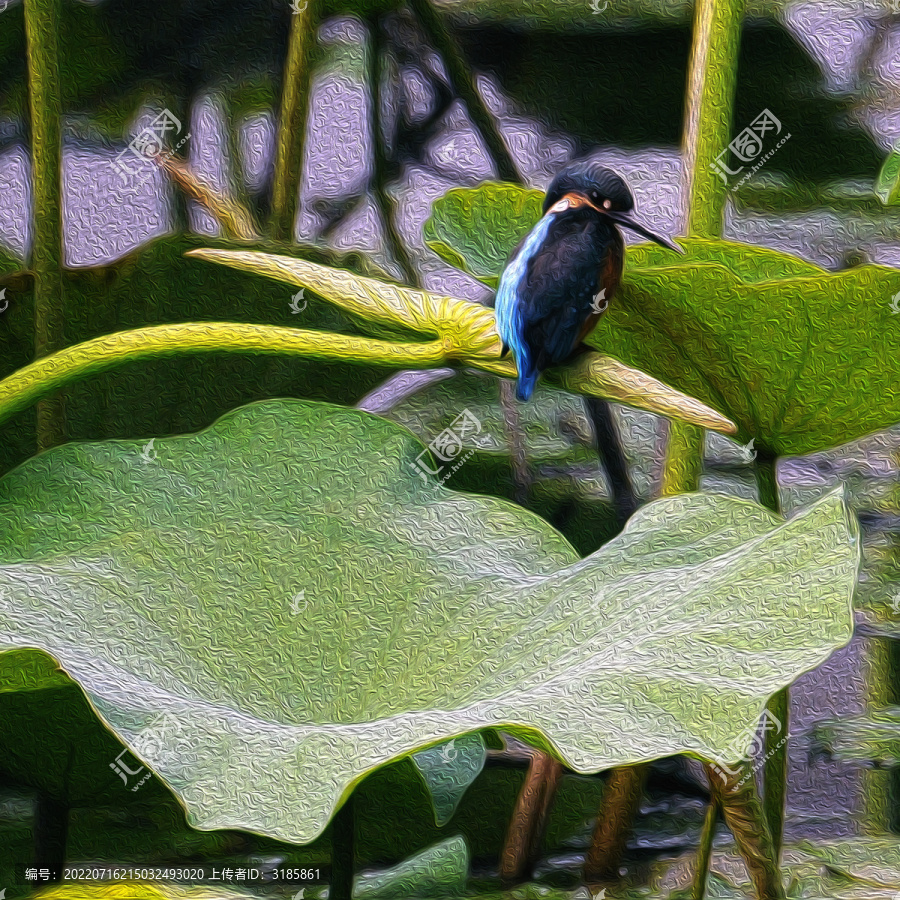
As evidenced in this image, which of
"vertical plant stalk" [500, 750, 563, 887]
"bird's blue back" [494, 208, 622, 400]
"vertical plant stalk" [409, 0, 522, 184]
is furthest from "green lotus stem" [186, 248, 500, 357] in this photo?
"vertical plant stalk" [500, 750, 563, 887]

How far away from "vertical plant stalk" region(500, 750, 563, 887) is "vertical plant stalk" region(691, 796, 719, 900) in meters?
0.08

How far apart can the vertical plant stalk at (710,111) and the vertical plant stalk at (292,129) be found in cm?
23

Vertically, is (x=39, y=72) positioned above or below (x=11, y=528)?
above

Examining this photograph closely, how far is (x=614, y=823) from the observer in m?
0.49

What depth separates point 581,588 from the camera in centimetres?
44

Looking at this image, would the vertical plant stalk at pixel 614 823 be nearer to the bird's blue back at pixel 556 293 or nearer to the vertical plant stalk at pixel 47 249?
the bird's blue back at pixel 556 293

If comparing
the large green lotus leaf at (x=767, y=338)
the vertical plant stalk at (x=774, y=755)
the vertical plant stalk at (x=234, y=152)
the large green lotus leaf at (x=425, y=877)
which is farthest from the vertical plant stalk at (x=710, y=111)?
the large green lotus leaf at (x=425, y=877)

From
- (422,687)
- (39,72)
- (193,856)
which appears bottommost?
(193,856)

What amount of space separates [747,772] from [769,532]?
0.13m

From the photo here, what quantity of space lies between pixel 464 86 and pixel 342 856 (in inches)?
17.4

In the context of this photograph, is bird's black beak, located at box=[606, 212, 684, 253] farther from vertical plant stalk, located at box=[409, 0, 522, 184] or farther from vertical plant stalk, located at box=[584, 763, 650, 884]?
vertical plant stalk, located at box=[584, 763, 650, 884]

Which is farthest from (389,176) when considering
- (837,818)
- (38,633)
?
(837,818)

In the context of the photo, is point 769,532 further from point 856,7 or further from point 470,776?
point 856,7

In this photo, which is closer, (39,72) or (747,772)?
(747,772)
